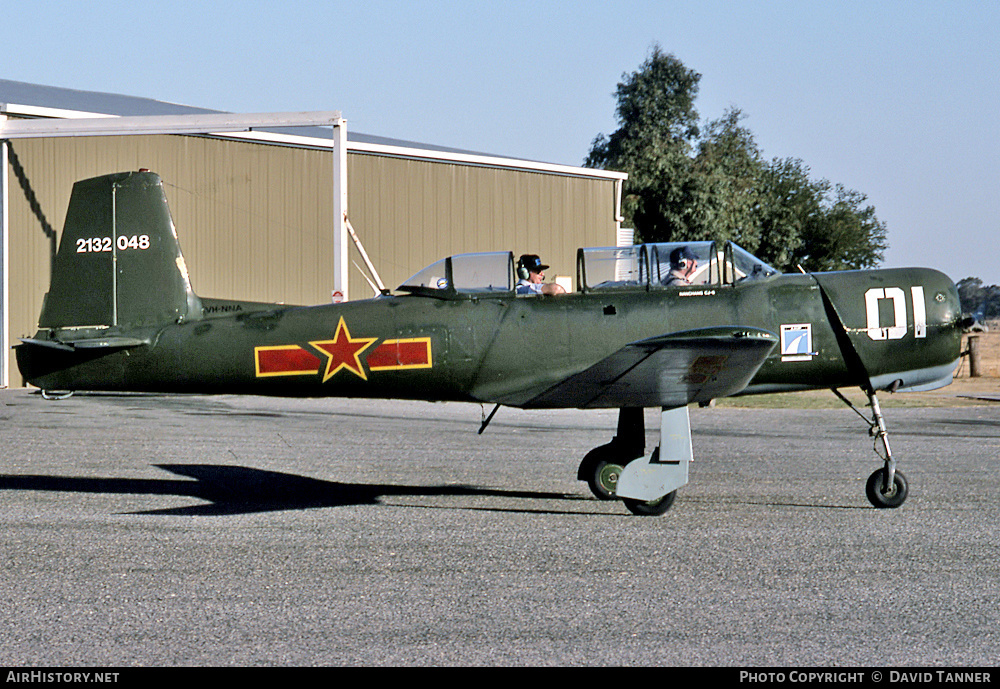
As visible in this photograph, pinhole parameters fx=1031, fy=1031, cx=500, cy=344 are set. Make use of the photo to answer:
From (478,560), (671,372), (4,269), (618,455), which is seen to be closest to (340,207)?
(4,269)

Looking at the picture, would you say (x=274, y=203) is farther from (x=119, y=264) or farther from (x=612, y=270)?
(x=612, y=270)

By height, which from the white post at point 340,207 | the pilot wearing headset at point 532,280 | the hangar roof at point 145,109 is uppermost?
the hangar roof at point 145,109

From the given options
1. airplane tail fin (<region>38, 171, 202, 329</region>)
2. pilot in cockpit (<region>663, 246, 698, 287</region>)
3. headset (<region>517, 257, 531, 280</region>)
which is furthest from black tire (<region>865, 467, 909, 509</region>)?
airplane tail fin (<region>38, 171, 202, 329</region>)

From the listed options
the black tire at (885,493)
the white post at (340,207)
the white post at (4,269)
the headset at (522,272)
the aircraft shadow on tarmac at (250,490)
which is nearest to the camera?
the black tire at (885,493)

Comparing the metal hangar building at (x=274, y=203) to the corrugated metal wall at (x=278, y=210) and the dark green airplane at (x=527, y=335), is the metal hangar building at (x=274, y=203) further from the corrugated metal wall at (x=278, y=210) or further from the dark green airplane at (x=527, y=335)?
the dark green airplane at (x=527, y=335)

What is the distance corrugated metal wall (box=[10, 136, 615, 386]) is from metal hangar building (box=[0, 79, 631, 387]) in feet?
0.09

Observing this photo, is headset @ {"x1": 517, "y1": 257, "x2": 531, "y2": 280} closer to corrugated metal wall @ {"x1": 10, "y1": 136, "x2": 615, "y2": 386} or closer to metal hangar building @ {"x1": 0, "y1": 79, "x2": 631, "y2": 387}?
metal hangar building @ {"x1": 0, "y1": 79, "x2": 631, "y2": 387}

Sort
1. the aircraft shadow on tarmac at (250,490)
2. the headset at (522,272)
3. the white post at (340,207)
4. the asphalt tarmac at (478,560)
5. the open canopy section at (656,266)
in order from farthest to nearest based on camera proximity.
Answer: the white post at (340,207) → the headset at (522,272) → the aircraft shadow on tarmac at (250,490) → the open canopy section at (656,266) → the asphalt tarmac at (478,560)

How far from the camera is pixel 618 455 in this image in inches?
371

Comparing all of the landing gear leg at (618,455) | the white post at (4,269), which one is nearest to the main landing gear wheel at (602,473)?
the landing gear leg at (618,455)

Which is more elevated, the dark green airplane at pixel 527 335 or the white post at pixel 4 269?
the white post at pixel 4 269

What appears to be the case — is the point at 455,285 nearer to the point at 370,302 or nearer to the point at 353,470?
the point at 370,302

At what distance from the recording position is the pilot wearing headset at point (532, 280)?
29.9 feet

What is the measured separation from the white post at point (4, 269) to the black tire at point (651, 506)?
20.4 m
